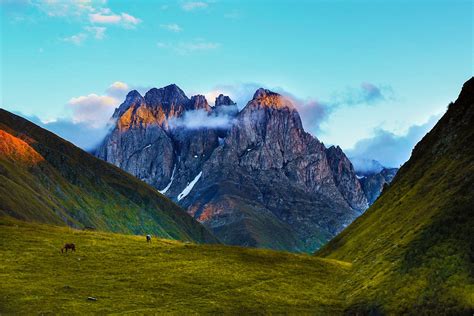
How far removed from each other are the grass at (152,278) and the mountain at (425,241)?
7.19 meters

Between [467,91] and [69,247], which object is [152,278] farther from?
[467,91]

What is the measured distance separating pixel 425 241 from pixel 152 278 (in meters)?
47.9

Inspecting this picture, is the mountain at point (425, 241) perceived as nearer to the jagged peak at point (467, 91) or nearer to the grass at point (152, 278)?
the jagged peak at point (467, 91)

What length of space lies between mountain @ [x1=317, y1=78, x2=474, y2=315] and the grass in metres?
7.19

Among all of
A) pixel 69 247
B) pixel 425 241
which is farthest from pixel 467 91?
pixel 69 247

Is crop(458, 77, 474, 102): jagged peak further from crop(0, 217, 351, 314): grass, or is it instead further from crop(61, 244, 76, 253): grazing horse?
crop(61, 244, 76, 253): grazing horse

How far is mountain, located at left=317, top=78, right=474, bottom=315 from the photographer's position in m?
80.2

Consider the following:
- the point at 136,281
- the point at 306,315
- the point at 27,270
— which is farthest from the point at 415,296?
the point at 27,270

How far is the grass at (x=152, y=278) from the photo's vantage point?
76125 mm

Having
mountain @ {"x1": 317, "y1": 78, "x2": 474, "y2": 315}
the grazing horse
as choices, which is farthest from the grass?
mountain @ {"x1": 317, "y1": 78, "x2": 474, "y2": 315}

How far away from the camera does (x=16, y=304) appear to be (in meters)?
71.6

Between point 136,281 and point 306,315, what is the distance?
27.6m

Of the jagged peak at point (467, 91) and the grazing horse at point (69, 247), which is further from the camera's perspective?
the jagged peak at point (467, 91)

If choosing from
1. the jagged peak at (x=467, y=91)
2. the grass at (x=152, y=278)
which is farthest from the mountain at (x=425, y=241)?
the grass at (x=152, y=278)
